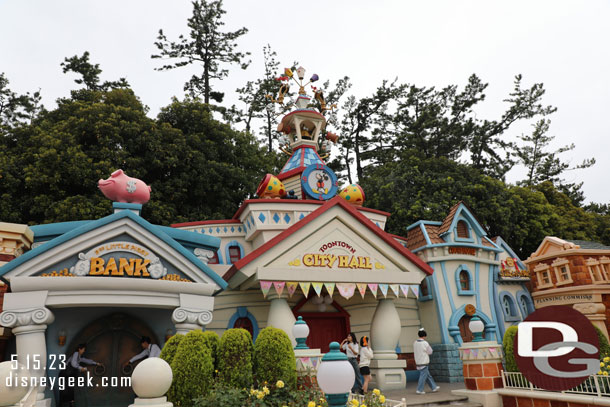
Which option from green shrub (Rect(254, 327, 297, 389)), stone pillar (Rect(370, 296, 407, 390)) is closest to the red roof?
stone pillar (Rect(370, 296, 407, 390))

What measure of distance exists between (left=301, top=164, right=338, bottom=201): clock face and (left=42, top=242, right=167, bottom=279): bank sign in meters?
6.85

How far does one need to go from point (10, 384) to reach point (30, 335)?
16.5 ft

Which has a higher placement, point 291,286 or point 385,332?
point 291,286

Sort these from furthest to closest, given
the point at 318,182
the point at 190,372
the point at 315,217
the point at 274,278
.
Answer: the point at 318,182 → the point at 315,217 → the point at 274,278 → the point at 190,372

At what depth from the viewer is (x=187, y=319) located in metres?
10.6

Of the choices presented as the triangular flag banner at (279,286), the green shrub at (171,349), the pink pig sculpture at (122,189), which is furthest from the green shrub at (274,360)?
the pink pig sculpture at (122,189)

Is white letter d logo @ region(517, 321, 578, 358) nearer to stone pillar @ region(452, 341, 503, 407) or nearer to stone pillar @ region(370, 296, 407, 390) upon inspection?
stone pillar @ region(452, 341, 503, 407)

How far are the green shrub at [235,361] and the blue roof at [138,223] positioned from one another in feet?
9.90

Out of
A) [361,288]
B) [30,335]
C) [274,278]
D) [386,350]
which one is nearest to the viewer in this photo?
[30,335]

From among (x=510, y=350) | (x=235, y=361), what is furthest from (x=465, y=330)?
(x=235, y=361)

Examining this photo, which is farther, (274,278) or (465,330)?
(465,330)

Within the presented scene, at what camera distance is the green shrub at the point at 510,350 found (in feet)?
34.6

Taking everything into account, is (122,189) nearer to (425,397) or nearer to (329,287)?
(329,287)

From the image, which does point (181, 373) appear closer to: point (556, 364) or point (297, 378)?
point (297, 378)
